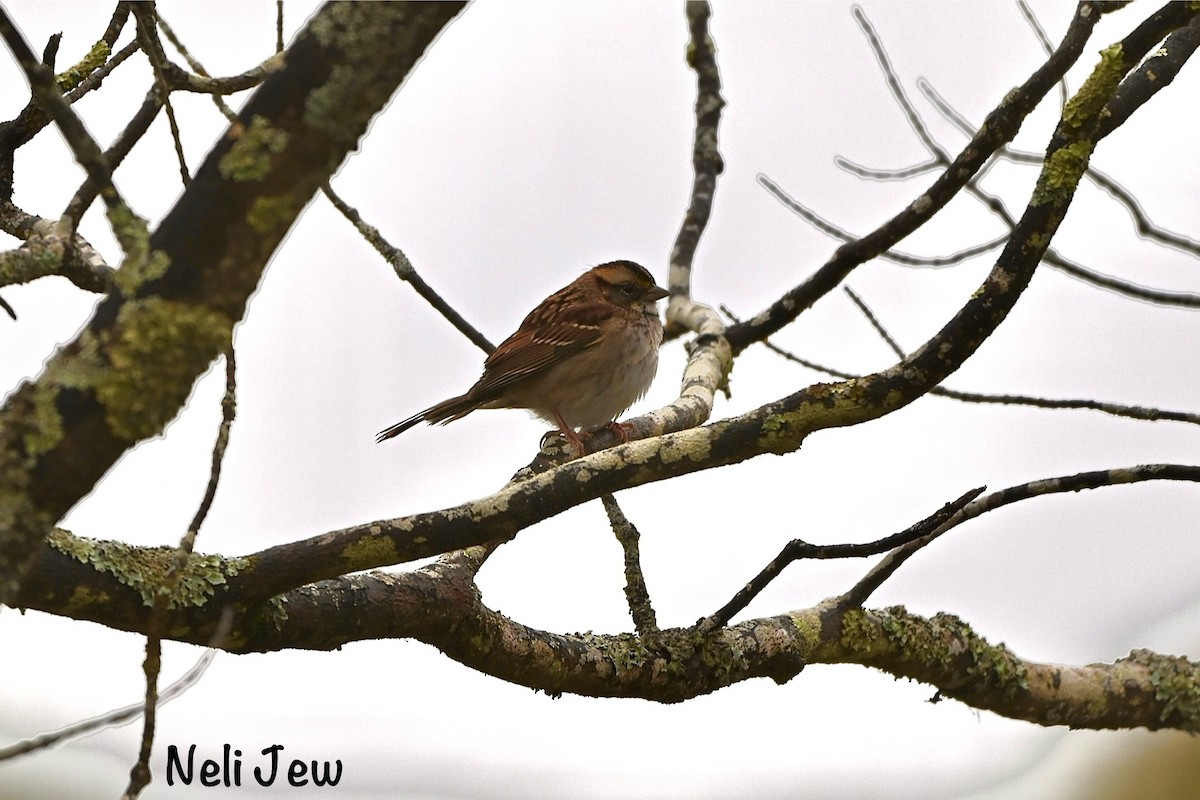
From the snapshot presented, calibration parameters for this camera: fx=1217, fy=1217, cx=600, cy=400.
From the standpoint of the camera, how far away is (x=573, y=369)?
20.2 ft

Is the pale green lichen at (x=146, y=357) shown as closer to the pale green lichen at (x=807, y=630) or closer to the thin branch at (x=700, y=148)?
the pale green lichen at (x=807, y=630)

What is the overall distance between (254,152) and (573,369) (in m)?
4.40

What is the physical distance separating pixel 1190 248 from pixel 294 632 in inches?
130

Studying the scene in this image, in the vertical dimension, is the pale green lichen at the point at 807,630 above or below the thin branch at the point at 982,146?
below

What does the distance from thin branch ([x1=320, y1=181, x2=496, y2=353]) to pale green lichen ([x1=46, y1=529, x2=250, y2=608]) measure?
2.09m

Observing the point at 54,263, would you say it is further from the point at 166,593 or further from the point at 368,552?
→ the point at 166,593

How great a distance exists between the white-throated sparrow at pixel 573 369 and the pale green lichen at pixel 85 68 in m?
2.66

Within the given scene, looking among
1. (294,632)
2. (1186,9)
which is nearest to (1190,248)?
(1186,9)

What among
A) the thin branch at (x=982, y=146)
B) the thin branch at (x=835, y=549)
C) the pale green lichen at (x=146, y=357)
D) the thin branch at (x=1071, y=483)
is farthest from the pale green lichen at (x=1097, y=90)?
the pale green lichen at (x=146, y=357)

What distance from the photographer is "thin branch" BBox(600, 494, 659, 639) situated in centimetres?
361

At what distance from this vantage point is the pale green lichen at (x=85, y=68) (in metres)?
3.55

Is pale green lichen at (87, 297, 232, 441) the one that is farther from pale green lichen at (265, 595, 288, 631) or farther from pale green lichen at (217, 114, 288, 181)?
pale green lichen at (265, 595, 288, 631)

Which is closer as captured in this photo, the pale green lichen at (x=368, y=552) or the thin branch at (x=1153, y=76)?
the pale green lichen at (x=368, y=552)

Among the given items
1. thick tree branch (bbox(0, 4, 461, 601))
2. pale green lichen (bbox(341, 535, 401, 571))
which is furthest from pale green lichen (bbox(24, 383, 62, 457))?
pale green lichen (bbox(341, 535, 401, 571))
